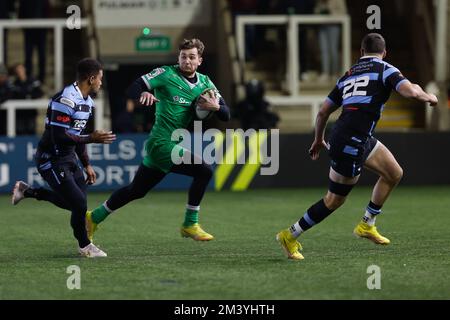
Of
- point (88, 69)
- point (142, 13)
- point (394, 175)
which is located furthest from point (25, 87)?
point (394, 175)

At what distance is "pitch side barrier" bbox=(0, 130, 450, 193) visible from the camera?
2119 cm

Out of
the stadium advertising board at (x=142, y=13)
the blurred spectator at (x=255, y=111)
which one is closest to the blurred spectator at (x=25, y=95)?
the stadium advertising board at (x=142, y=13)

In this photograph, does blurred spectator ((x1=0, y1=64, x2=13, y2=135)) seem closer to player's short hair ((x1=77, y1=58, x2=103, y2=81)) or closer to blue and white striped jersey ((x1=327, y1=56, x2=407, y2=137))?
player's short hair ((x1=77, y1=58, x2=103, y2=81))

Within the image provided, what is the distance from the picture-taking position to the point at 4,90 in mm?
22719

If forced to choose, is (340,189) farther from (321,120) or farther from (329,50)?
(329,50)

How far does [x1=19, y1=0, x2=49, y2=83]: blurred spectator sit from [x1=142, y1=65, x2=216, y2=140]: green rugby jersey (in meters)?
11.5

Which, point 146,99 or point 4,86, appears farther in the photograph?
point 4,86

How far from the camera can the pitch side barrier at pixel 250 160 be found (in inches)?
834

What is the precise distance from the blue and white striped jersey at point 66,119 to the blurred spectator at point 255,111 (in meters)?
10.5

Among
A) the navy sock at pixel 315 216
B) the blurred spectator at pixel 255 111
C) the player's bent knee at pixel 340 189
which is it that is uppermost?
the player's bent knee at pixel 340 189

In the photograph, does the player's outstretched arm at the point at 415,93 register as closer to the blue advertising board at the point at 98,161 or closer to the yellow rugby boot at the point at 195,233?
the yellow rugby boot at the point at 195,233

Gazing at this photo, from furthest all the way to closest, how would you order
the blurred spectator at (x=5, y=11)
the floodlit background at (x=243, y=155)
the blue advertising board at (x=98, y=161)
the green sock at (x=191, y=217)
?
the blurred spectator at (x=5, y=11) < the blue advertising board at (x=98, y=161) < the green sock at (x=191, y=217) < the floodlit background at (x=243, y=155)

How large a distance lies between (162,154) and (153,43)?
13704 mm
